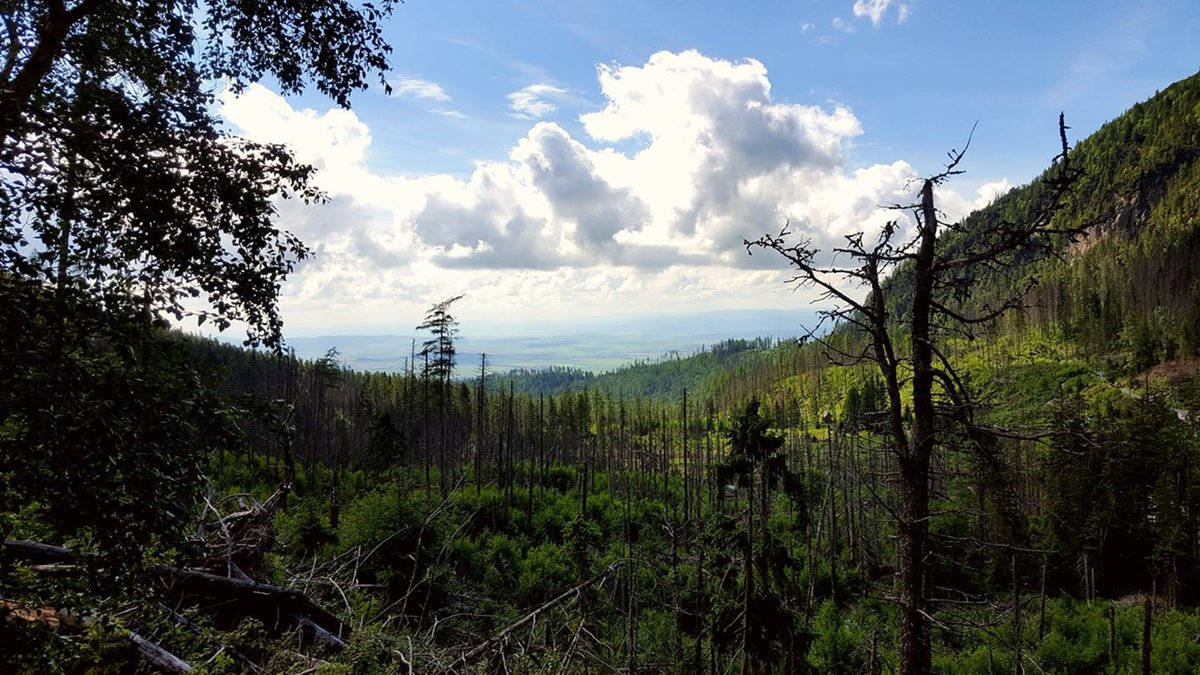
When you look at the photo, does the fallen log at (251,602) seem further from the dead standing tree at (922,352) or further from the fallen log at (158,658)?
the dead standing tree at (922,352)

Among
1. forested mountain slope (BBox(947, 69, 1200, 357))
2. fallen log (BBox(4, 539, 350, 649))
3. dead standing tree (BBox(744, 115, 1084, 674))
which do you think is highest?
forested mountain slope (BBox(947, 69, 1200, 357))

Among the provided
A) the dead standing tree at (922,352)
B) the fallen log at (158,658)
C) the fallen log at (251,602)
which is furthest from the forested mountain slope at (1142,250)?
the fallen log at (158,658)

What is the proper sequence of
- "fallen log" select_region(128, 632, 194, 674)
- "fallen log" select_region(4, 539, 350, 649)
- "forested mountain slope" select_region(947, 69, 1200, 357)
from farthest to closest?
"forested mountain slope" select_region(947, 69, 1200, 357) < "fallen log" select_region(4, 539, 350, 649) < "fallen log" select_region(128, 632, 194, 674)

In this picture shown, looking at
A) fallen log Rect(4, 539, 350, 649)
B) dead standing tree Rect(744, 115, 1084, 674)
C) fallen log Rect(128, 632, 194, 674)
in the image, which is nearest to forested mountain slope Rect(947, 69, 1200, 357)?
dead standing tree Rect(744, 115, 1084, 674)

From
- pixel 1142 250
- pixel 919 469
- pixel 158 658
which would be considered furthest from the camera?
pixel 1142 250

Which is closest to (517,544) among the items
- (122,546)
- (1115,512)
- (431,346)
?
(431,346)

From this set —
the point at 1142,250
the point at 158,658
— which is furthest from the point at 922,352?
the point at 1142,250

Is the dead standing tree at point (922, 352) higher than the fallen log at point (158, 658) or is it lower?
higher

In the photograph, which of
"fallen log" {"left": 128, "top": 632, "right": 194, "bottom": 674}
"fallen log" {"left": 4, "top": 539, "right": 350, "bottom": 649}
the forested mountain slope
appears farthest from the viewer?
the forested mountain slope

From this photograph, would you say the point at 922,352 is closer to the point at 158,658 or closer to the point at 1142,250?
the point at 158,658

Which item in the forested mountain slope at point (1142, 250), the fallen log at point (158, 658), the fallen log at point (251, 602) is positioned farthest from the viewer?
the forested mountain slope at point (1142, 250)

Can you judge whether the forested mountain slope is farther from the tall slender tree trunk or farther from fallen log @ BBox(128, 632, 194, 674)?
fallen log @ BBox(128, 632, 194, 674)

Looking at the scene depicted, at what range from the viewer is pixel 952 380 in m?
5.71

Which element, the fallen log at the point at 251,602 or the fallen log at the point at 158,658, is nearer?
the fallen log at the point at 158,658
